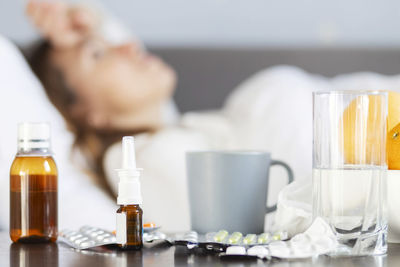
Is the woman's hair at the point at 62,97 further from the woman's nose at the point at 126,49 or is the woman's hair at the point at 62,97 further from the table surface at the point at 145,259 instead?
the table surface at the point at 145,259

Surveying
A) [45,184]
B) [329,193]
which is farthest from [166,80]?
[329,193]

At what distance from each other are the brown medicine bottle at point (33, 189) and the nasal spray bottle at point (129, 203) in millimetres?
99

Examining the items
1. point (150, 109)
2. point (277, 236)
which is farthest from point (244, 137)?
point (277, 236)

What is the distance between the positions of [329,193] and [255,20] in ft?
3.28

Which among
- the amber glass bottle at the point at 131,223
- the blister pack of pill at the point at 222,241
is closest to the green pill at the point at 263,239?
the blister pack of pill at the point at 222,241

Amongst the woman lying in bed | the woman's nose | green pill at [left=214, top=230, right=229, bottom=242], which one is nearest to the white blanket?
the woman lying in bed

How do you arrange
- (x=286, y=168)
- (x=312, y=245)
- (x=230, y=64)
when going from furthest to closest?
1. (x=230, y=64)
2. (x=286, y=168)
3. (x=312, y=245)

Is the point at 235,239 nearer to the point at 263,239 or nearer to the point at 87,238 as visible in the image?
the point at 263,239

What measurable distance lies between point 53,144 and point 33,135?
0.47m

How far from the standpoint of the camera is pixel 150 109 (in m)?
1.29

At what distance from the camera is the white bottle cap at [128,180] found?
0.48 meters

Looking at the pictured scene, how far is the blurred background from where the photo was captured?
1345 millimetres

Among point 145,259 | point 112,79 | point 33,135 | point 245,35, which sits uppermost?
point 245,35

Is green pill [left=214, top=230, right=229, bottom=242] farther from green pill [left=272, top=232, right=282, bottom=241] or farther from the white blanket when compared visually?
the white blanket
